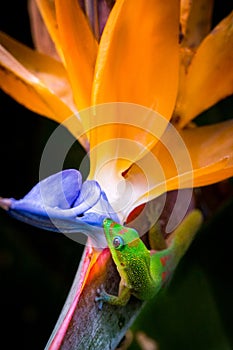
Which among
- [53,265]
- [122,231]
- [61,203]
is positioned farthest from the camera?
[53,265]

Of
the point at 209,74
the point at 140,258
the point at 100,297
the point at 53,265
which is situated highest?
the point at 209,74

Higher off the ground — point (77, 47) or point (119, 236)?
point (77, 47)

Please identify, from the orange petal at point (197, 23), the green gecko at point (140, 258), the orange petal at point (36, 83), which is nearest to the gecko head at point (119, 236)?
the green gecko at point (140, 258)

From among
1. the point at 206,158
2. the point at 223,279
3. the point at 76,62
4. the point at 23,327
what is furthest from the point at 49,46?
the point at 23,327

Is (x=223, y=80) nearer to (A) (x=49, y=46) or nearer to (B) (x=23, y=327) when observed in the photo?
(A) (x=49, y=46)


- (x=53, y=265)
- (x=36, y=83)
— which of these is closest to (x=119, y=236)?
(x=36, y=83)

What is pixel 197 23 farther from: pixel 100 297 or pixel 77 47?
pixel 100 297

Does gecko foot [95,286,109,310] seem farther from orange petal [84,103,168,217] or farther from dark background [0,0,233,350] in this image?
dark background [0,0,233,350]
